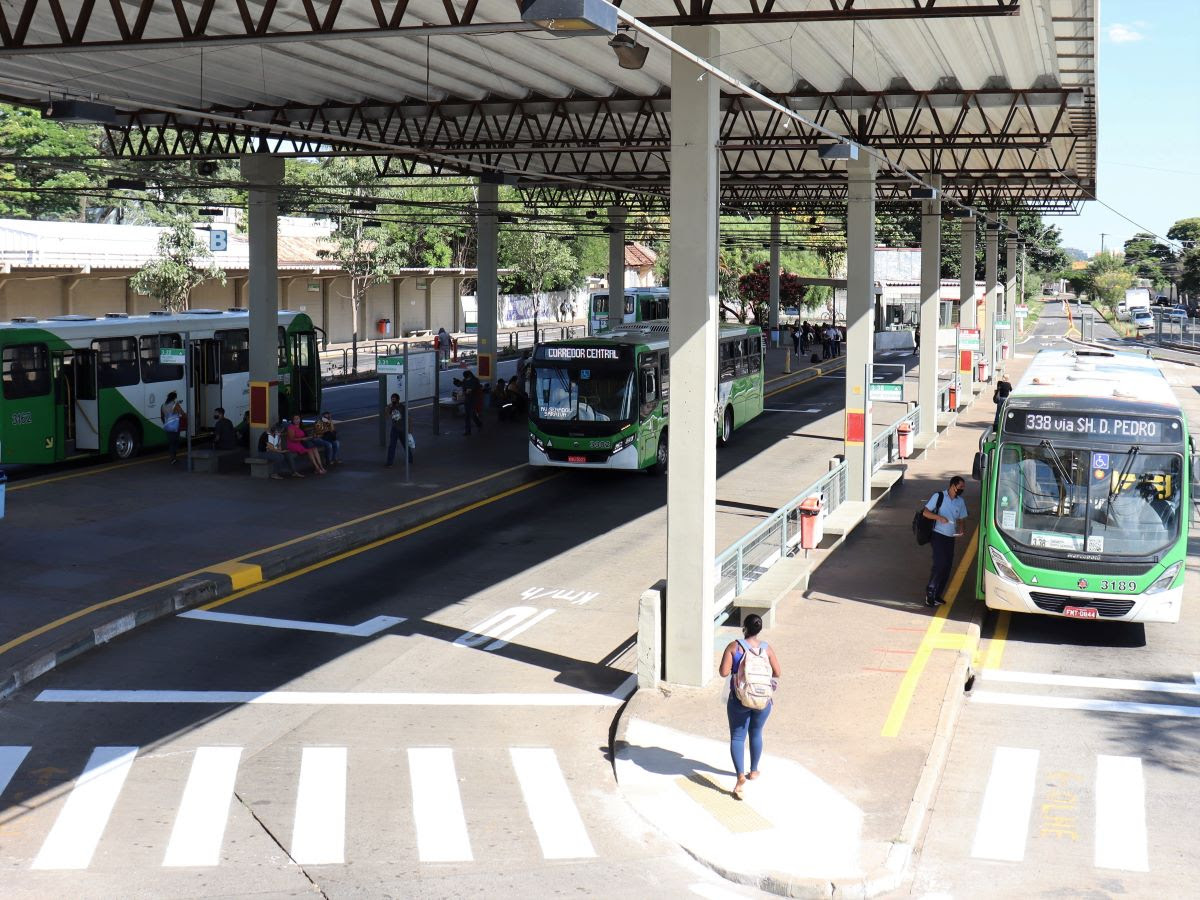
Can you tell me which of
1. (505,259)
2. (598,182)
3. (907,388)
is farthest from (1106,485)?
(505,259)

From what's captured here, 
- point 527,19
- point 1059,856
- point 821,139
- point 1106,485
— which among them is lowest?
point 1059,856

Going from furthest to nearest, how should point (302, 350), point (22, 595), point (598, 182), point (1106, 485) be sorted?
point (598, 182)
point (302, 350)
point (22, 595)
point (1106, 485)

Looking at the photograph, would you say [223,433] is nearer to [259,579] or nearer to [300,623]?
[259,579]

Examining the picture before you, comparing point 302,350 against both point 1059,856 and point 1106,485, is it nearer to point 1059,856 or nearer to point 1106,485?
point 1106,485

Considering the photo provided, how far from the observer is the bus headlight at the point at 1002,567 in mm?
15992

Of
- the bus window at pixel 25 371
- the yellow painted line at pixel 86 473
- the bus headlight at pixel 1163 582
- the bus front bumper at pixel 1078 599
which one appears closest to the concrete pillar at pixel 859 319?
the bus front bumper at pixel 1078 599

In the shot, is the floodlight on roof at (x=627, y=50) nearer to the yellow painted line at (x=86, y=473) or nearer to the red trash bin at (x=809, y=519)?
the red trash bin at (x=809, y=519)

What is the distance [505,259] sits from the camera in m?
87.8

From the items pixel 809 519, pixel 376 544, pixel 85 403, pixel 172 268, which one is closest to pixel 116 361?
pixel 85 403

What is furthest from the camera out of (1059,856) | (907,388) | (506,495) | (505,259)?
(505,259)

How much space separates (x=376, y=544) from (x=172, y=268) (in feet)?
119

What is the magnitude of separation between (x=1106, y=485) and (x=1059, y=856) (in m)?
6.92

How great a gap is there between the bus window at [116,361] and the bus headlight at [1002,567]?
19.2m

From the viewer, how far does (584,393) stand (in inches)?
1075
